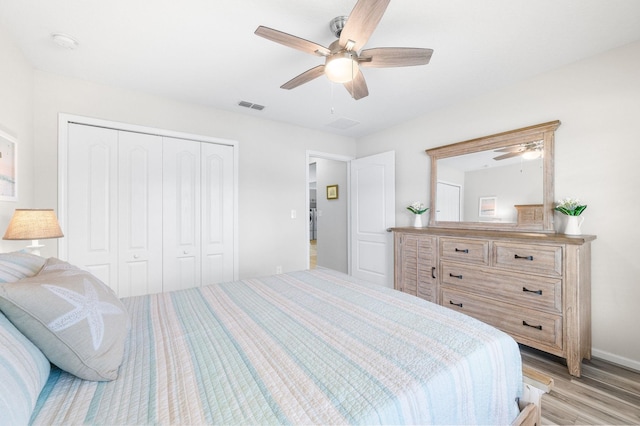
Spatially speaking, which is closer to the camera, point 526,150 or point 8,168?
point 8,168

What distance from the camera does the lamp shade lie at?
5.54 feet

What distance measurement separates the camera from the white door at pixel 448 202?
123 inches

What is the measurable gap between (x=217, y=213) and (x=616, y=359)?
3951 mm

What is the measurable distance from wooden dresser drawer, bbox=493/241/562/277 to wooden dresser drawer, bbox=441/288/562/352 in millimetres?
345

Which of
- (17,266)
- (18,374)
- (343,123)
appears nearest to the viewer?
(18,374)

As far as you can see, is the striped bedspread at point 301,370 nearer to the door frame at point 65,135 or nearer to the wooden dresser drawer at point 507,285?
the wooden dresser drawer at point 507,285

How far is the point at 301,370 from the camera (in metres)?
0.90

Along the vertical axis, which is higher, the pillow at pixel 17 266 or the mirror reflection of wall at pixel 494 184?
the mirror reflection of wall at pixel 494 184

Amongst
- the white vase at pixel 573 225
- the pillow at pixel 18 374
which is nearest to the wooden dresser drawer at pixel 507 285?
the white vase at pixel 573 225

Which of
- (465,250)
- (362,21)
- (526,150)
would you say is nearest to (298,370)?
(362,21)

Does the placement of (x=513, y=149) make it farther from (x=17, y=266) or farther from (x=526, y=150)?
(x=17, y=266)

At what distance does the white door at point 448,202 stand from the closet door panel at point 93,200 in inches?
142

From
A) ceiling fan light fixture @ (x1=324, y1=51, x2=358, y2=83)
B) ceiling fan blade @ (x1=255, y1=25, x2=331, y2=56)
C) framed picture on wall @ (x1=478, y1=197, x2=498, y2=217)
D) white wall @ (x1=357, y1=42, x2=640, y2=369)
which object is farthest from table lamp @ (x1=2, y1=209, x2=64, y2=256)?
white wall @ (x1=357, y1=42, x2=640, y2=369)

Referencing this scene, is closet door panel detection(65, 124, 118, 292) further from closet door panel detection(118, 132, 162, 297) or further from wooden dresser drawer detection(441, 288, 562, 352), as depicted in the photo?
wooden dresser drawer detection(441, 288, 562, 352)
